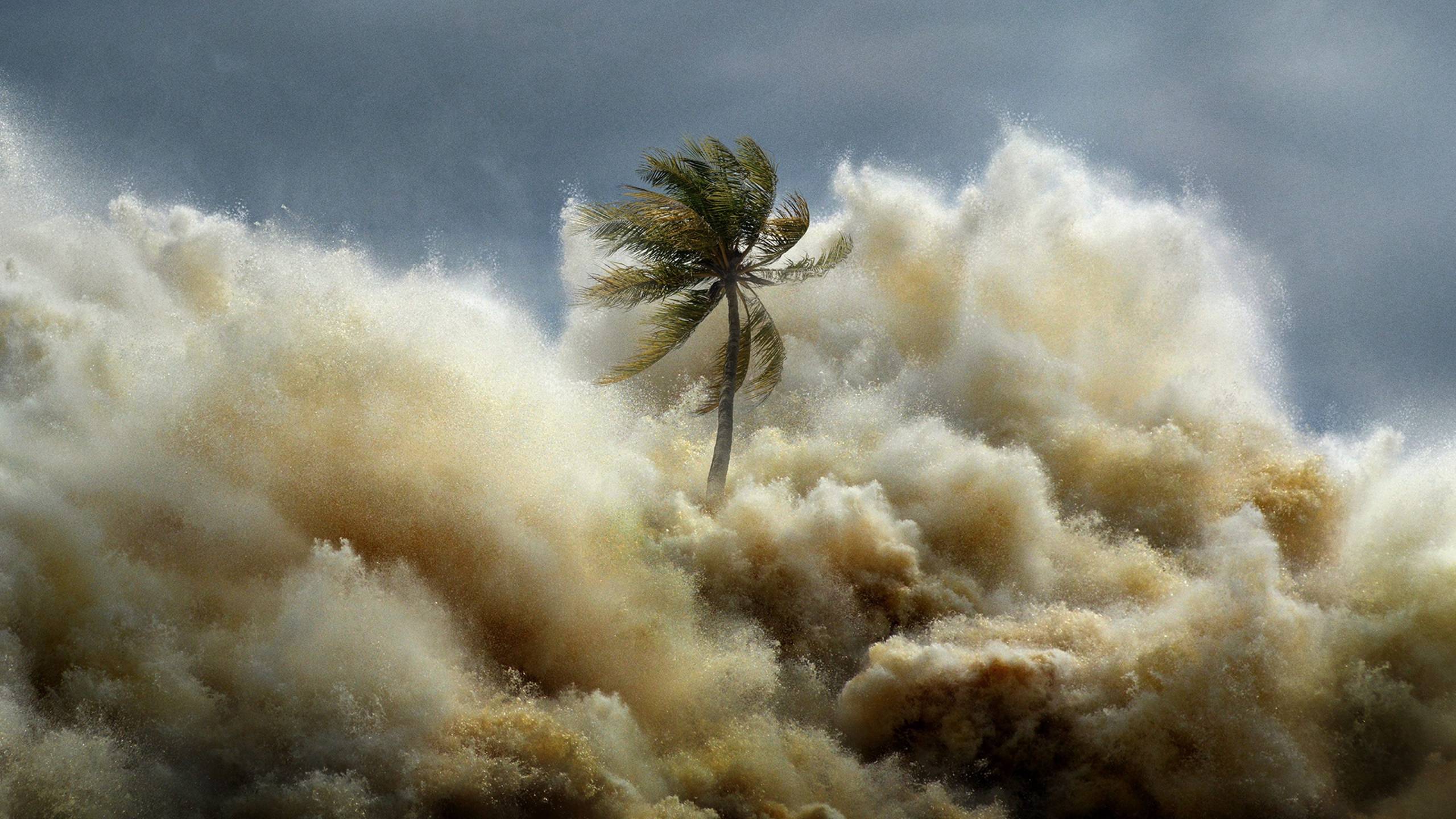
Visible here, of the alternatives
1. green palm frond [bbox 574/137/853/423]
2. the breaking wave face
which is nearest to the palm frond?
green palm frond [bbox 574/137/853/423]

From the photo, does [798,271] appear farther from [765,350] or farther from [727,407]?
[727,407]

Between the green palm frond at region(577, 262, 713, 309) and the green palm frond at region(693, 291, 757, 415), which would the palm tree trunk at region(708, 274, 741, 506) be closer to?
the green palm frond at region(693, 291, 757, 415)

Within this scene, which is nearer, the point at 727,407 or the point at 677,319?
the point at 677,319

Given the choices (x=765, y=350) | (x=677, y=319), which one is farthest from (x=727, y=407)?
(x=677, y=319)

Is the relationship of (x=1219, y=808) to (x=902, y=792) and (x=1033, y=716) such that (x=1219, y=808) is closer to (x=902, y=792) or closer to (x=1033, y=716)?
(x=1033, y=716)

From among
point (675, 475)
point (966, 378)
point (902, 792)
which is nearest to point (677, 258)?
point (675, 475)

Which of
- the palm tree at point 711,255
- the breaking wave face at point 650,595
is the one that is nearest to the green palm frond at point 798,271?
the palm tree at point 711,255

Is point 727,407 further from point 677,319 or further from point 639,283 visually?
point 639,283

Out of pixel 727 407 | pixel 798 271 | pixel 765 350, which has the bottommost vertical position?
pixel 727 407

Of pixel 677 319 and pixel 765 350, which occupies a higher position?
pixel 677 319
